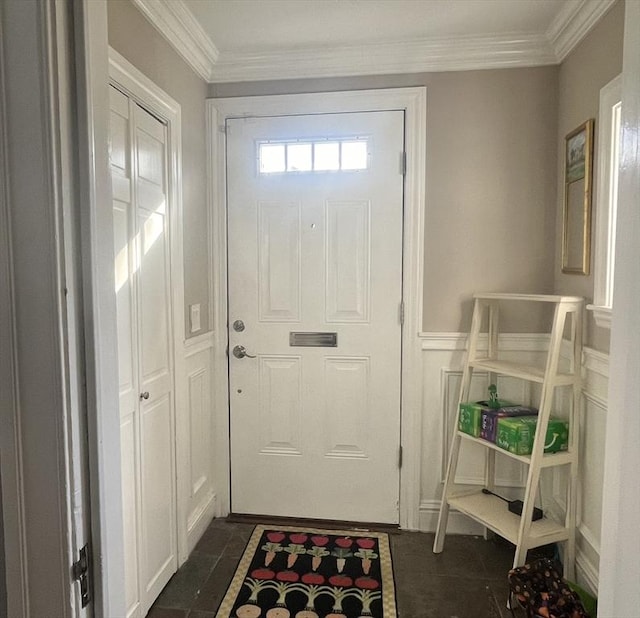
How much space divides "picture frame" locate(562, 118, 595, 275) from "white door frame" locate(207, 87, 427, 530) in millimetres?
660

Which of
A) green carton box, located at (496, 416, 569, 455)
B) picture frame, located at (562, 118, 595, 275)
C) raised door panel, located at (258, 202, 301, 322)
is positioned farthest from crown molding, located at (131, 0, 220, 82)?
green carton box, located at (496, 416, 569, 455)

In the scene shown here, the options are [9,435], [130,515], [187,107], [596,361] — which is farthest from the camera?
[187,107]

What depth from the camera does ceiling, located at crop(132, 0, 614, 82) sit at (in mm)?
1963

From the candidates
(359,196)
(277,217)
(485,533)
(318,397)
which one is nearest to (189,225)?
(277,217)

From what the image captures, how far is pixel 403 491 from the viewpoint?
2.52m

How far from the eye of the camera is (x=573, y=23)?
2012 millimetres

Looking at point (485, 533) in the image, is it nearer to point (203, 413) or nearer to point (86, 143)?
point (203, 413)

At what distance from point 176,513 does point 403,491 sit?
1.16 meters

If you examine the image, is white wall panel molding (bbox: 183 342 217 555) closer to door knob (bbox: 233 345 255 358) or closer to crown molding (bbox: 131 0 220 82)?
door knob (bbox: 233 345 255 358)

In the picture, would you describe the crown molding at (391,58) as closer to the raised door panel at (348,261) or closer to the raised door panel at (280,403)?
the raised door panel at (348,261)

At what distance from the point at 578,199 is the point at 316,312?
1337 millimetres

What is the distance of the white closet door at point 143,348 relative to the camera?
167 centimetres

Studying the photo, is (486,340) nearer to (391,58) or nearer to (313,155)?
(313,155)

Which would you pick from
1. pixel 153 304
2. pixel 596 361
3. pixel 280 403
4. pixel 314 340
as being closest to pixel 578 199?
pixel 596 361
